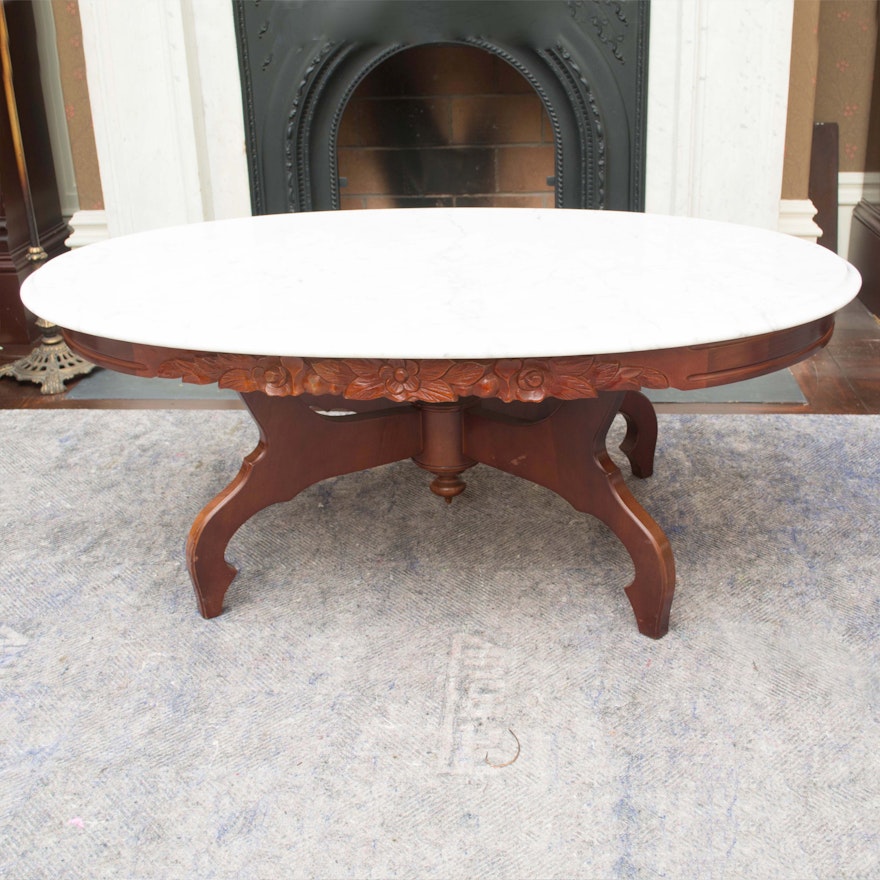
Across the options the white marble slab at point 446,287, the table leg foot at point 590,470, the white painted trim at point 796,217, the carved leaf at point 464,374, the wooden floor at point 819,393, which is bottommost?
the wooden floor at point 819,393

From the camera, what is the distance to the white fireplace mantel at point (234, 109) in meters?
2.75

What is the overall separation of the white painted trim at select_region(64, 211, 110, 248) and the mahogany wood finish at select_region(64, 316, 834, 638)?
1549 millimetres

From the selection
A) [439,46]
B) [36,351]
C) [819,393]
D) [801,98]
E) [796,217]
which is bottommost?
[819,393]

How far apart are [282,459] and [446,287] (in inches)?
16.7

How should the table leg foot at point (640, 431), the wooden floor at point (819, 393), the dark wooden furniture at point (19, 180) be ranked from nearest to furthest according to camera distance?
1. the table leg foot at point (640, 431)
2. the wooden floor at point (819, 393)
3. the dark wooden furniture at point (19, 180)

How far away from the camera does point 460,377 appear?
1411 mm

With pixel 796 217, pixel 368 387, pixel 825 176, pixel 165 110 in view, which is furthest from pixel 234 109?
pixel 825 176

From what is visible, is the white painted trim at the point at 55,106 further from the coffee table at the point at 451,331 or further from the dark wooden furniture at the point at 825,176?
the dark wooden furniture at the point at 825,176

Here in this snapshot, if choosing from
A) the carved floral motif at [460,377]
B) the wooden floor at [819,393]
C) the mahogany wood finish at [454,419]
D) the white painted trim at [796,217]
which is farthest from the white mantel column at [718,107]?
the carved floral motif at [460,377]

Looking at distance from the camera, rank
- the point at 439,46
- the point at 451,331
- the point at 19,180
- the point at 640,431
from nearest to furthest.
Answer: the point at 451,331
the point at 640,431
the point at 19,180
the point at 439,46

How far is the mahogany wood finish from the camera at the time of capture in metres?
1.41

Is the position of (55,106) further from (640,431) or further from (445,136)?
(640,431)

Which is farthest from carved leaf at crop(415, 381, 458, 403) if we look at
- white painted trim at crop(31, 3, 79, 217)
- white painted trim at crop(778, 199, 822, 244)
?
white painted trim at crop(31, 3, 79, 217)

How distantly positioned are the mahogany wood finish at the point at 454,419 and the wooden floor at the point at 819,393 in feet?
2.68
